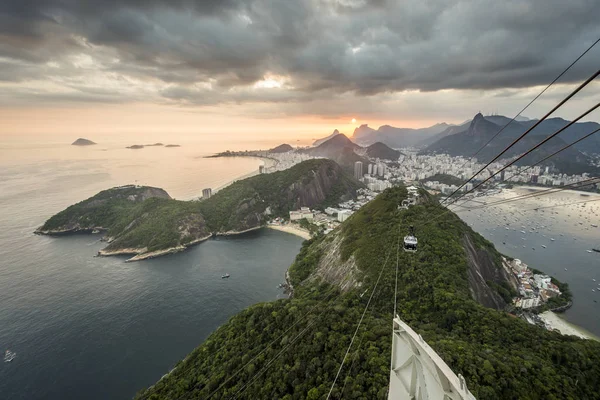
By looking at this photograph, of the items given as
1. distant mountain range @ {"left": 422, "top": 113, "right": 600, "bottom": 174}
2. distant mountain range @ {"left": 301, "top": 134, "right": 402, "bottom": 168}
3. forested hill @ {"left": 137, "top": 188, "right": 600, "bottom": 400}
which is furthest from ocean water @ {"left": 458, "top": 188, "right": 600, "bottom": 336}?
distant mountain range @ {"left": 301, "top": 134, "right": 402, "bottom": 168}

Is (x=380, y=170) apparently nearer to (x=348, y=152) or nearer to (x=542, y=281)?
(x=348, y=152)

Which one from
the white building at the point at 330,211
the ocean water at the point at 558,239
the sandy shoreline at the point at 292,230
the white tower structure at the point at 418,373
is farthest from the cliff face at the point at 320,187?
the white tower structure at the point at 418,373

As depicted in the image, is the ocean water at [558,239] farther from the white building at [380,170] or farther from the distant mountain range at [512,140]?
the distant mountain range at [512,140]

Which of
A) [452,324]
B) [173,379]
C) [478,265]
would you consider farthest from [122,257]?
[478,265]

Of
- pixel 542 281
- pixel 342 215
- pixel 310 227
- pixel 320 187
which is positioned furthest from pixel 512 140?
pixel 310 227

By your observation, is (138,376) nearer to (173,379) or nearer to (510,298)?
(173,379)

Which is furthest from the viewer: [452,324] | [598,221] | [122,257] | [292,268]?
[598,221]

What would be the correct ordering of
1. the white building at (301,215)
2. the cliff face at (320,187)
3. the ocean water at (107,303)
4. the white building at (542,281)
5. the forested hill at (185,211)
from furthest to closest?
1. the cliff face at (320,187)
2. the white building at (301,215)
3. the forested hill at (185,211)
4. the white building at (542,281)
5. the ocean water at (107,303)
